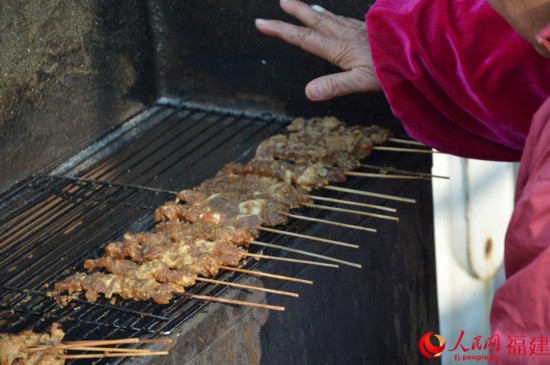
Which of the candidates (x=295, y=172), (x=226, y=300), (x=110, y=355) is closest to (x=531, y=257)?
(x=226, y=300)

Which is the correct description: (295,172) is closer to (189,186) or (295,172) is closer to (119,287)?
(189,186)

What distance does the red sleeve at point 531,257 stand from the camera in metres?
2.36

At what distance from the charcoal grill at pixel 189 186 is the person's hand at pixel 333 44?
0.41 m

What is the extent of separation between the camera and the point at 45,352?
3055 mm

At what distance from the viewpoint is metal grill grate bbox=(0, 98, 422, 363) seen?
3.32 meters

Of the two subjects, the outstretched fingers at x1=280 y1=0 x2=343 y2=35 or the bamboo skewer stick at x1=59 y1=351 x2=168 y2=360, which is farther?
the outstretched fingers at x1=280 y1=0 x2=343 y2=35

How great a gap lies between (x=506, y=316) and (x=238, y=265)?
1.29m

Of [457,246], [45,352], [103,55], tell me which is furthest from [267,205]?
[457,246]

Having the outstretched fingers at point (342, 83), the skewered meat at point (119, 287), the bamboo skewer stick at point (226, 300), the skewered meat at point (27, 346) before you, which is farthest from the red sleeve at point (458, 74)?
the skewered meat at point (27, 346)

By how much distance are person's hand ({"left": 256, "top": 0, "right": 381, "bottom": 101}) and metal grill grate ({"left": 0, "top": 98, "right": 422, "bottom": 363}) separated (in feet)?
1.51

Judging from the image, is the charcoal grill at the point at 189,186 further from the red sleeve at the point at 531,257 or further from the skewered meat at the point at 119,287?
the red sleeve at the point at 531,257

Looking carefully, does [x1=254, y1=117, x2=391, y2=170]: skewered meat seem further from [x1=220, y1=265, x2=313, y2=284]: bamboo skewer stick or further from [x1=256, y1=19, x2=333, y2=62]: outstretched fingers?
[x1=220, y1=265, x2=313, y2=284]: bamboo skewer stick

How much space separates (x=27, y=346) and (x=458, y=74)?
192 cm

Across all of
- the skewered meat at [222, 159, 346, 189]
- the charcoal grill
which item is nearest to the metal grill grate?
the charcoal grill
